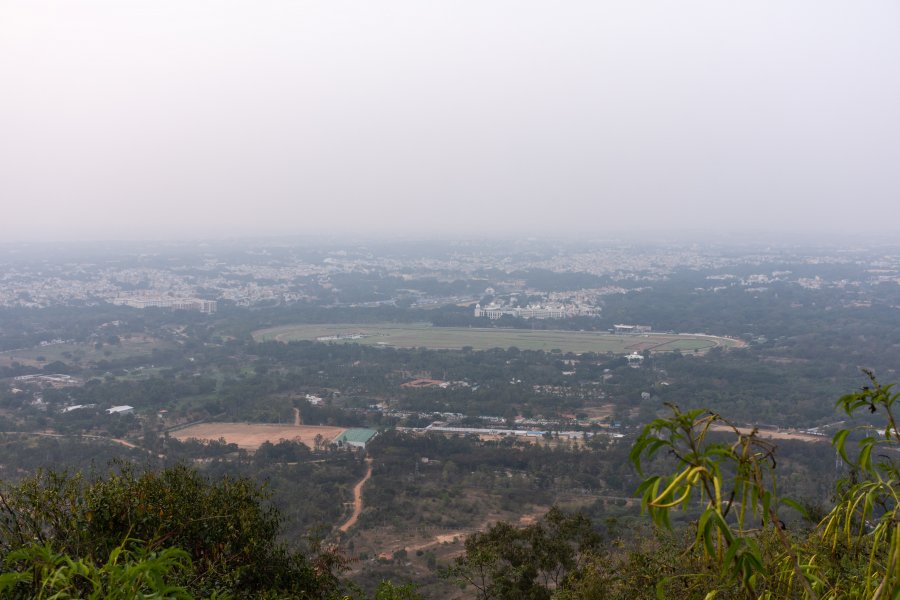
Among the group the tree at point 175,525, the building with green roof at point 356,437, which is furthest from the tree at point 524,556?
the building with green roof at point 356,437

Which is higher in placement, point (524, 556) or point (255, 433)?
point (524, 556)

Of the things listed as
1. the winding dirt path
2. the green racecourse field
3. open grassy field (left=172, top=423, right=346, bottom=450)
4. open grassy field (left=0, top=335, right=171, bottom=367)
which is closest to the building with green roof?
open grassy field (left=172, top=423, right=346, bottom=450)

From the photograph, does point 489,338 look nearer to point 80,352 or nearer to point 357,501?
point 80,352

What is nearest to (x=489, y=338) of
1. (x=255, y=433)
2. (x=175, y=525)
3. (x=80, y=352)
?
(x=255, y=433)

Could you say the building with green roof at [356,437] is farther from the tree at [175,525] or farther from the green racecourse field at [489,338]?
the green racecourse field at [489,338]

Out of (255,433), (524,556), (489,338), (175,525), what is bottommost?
→ (255,433)

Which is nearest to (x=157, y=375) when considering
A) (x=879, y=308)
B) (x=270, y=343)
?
(x=270, y=343)

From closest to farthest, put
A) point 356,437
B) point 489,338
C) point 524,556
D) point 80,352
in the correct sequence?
1. point 524,556
2. point 356,437
3. point 80,352
4. point 489,338
